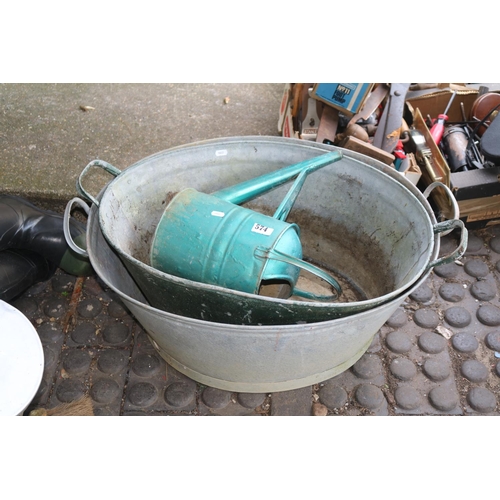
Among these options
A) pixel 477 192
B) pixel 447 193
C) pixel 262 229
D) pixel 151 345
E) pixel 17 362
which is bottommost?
pixel 151 345

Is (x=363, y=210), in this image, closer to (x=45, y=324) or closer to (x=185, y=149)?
(x=185, y=149)

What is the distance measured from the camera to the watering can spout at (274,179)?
1777 millimetres

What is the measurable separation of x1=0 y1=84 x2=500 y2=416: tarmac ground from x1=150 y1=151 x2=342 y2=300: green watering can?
1.46 feet

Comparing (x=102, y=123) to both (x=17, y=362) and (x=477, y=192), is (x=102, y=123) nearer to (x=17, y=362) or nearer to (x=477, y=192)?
(x=17, y=362)

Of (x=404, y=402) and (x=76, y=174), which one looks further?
(x=76, y=174)

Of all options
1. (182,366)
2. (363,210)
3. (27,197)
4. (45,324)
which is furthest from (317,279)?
(27,197)

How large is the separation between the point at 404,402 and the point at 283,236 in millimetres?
791

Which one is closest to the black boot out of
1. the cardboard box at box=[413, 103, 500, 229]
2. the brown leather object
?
the cardboard box at box=[413, 103, 500, 229]

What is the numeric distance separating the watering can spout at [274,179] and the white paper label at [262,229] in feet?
0.79

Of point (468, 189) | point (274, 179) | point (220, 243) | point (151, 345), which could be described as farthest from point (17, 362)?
point (468, 189)

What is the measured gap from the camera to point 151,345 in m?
1.98

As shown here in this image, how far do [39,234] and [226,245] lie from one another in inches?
35.7

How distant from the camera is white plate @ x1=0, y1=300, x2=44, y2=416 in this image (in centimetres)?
154

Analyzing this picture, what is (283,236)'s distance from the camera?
5.32 ft
